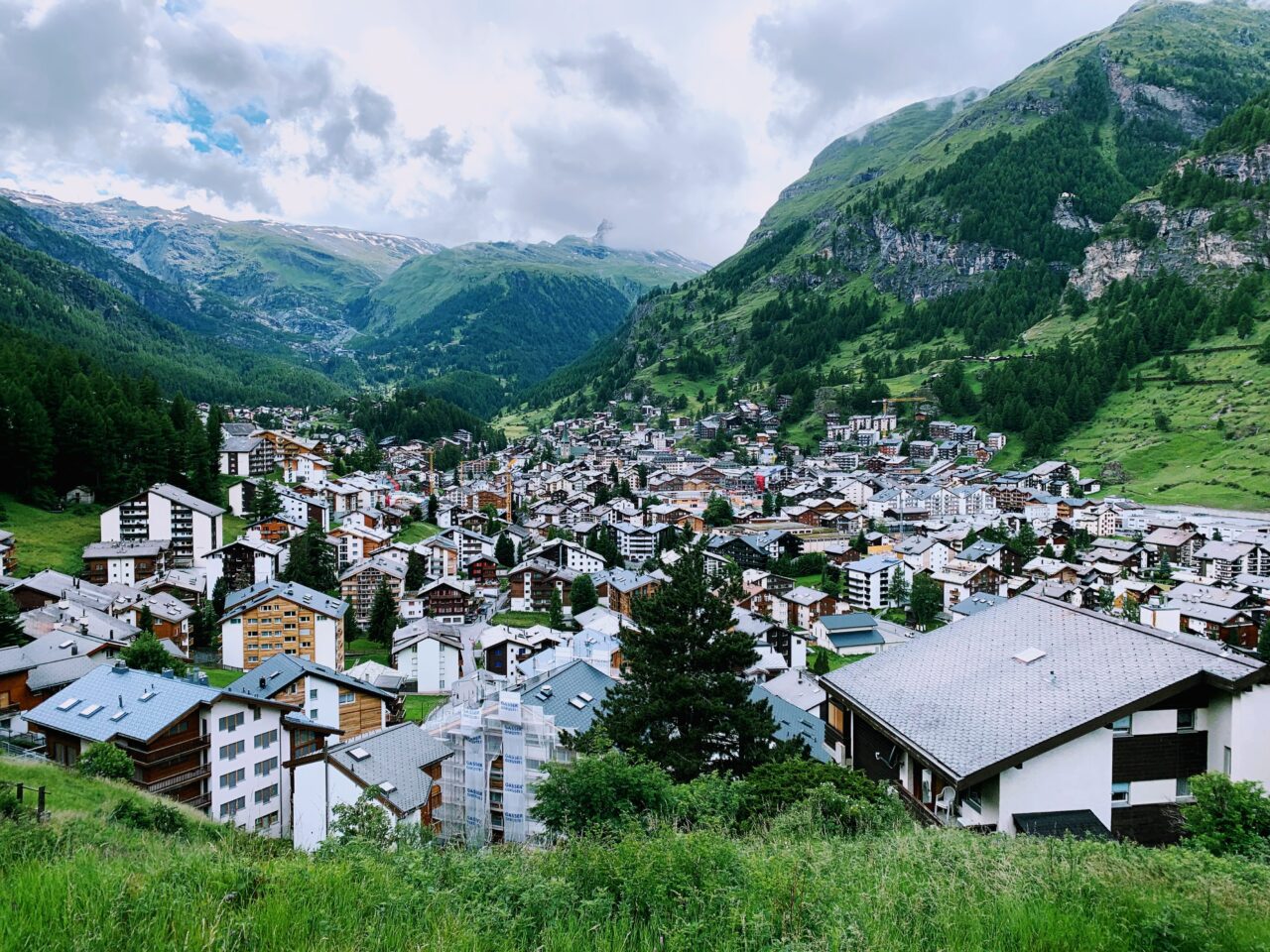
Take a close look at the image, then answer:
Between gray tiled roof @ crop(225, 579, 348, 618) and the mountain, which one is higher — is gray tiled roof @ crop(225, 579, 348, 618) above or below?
below

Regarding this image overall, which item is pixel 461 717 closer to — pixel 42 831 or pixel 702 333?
pixel 42 831

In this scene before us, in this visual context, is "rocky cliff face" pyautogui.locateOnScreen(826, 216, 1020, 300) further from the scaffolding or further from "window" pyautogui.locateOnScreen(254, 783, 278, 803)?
"window" pyautogui.locateOnScreen(254, 783, 278, 803)

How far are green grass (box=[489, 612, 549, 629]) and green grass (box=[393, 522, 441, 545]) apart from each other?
16.2m

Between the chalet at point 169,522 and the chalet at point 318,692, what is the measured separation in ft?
99.4

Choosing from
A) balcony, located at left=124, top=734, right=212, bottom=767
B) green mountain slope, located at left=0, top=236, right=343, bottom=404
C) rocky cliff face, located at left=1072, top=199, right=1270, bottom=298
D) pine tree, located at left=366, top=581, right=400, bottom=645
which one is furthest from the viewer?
green mountain slope, located at left=0, top=236, right=343, bottom=404

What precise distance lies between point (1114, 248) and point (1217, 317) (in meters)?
31.5

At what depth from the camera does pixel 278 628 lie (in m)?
43.7

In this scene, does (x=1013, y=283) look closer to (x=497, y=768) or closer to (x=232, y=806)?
(x=497, y=768)

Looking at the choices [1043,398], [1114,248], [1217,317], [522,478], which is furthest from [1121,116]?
[522,478]

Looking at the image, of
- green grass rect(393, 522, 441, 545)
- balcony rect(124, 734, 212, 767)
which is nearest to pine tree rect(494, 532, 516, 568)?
green grass rect(393, 522, 441, 545)

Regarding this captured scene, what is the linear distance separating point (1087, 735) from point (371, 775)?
19006 mm

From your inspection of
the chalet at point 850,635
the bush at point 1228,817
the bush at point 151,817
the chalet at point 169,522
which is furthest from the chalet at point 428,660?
the bush at point 1228,817

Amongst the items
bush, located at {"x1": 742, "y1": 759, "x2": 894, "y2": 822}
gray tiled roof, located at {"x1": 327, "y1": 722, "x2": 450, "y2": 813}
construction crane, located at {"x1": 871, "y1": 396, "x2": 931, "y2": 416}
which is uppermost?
construction crane, located at {"x1": 871, "y1": 396, "x2": 931, "y2": 416}

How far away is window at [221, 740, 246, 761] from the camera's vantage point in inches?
877
